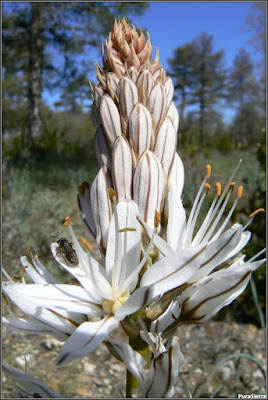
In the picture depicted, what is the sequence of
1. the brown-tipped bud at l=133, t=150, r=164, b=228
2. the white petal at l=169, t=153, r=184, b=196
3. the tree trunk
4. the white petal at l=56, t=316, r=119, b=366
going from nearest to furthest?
the white petal at l=56, t=316, r=119, b=366
the brown-tipped bud at l=133, t=150, r=164, b=228
the white petal at l=169, t=153, r=184, b=196
the tree trunk

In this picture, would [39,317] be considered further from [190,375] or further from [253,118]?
[253,118]

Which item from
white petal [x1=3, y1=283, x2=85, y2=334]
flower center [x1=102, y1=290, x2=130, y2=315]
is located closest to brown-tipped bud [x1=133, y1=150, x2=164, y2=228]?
flower center [x1=102, y1=290, x2=130, y2=315]

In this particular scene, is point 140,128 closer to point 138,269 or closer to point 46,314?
point 138,269

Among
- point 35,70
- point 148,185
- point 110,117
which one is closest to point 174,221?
point 148,185

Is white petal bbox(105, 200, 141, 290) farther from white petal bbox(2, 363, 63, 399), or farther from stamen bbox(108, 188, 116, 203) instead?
white petal bbox(2, 363, 63, 399)

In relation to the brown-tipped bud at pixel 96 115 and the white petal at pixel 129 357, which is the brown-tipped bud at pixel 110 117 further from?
the white petal at pixel 129 357

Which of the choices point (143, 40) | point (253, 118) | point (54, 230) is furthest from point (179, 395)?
point (253, 118)
